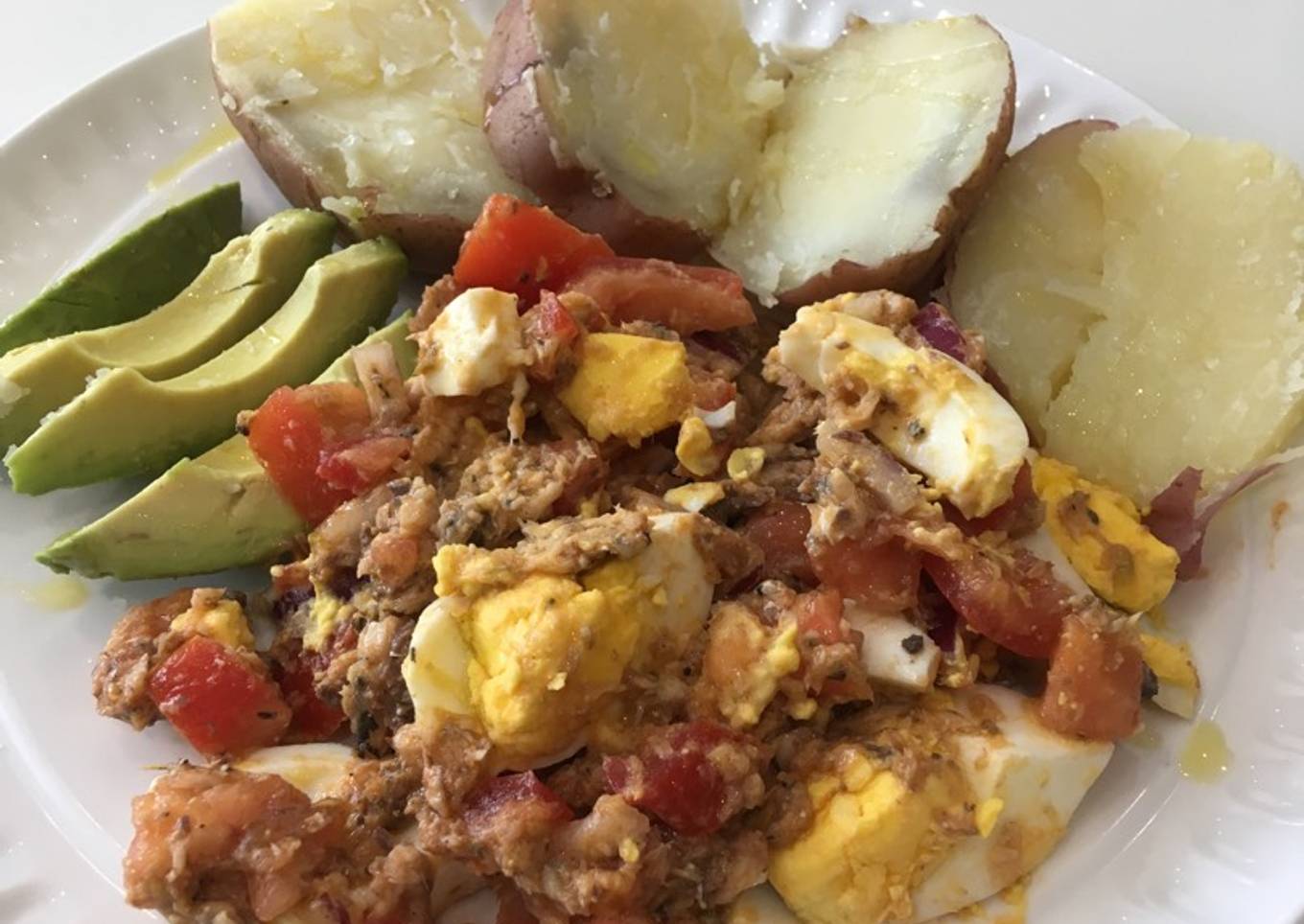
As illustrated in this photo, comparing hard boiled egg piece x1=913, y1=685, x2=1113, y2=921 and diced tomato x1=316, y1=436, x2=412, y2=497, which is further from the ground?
diced tomato x1=316, y1=436, x2=412, y2=497

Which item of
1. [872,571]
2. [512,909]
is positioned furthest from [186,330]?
[872,571]

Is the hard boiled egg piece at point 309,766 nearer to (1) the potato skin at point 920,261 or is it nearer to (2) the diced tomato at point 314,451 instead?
(2) the diced tomato at point 314,451

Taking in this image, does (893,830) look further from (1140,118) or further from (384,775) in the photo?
(1140,118)

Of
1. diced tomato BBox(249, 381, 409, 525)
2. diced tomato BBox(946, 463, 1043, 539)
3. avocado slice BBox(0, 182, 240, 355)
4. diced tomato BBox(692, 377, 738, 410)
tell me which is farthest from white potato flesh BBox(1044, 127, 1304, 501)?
avocado slice BBox(0, 182, 240, 355)

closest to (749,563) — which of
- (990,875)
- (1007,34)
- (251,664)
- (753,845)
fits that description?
(753,845)

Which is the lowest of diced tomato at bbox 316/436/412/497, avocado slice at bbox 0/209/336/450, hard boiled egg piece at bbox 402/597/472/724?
hard boiled egg piece at bbox 402/597/472/724

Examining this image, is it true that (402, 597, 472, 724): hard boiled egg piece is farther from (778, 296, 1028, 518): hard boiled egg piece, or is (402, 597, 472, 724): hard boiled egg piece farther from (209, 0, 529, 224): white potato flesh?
(209, 0, 529, 224): white potato flesh
